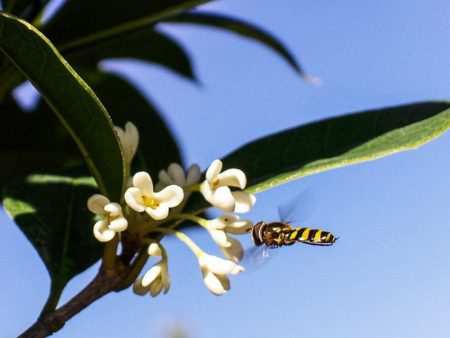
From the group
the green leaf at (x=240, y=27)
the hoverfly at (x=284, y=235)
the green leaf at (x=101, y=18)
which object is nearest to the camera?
the hoverfly at (x=284, y=235)

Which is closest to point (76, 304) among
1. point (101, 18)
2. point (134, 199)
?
point (134, 199)

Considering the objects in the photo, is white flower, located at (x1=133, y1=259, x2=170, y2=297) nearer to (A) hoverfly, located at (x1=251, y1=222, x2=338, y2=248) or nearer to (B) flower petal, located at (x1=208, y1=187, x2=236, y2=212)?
(B) flower petal, located at (x1=208, y1=187, x2=236, y2=212)

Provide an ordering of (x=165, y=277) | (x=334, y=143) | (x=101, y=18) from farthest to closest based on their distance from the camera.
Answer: (x=101, y=18), (x=334, y=143), (x=165, y=277)

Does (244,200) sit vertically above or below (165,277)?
above

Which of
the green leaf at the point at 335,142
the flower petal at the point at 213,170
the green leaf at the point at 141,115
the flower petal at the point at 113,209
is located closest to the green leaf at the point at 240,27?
the green leaf at the point at 141,115

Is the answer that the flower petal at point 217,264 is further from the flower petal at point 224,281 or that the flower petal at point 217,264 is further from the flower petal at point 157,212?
the flower petal at point 157,212

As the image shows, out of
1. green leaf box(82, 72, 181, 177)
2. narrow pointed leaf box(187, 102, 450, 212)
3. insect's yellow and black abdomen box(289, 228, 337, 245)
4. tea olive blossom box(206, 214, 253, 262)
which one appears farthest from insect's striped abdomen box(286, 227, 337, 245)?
green leaf box(82, 72, 181, 177)

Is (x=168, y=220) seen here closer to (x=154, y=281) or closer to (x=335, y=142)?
(x=154, y=281)
